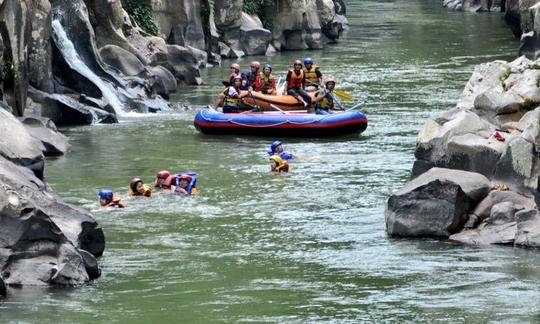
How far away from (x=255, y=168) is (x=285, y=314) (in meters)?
11.4

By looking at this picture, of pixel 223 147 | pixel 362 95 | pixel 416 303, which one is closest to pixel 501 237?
pixel 416 303

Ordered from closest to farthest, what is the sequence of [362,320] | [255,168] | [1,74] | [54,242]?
[362,320]
[54,242]
[255,168]
[1,74]

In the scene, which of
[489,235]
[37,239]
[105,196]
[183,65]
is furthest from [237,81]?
[37,239]

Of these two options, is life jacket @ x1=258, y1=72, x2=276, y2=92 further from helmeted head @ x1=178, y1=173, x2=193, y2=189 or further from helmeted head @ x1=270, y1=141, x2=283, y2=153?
helmeted head @ x1=178, y1=173, x2=193, y2=189

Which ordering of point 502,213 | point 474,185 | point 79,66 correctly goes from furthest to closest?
point 79,66
point 474,185
point 502,213

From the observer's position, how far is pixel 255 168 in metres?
27.2

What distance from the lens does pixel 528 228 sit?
63.1 feet

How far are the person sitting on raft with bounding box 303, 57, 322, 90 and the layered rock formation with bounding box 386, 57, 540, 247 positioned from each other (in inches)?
442

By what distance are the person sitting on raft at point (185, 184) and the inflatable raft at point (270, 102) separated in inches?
325

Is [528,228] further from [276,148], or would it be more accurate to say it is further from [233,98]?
[233,98]

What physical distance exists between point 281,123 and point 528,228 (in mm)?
12546

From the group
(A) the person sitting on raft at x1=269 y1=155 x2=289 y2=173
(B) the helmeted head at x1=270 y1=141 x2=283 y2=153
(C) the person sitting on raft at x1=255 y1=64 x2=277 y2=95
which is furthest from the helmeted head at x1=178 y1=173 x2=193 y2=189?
(C) the person sitting on raft at x1=255 y1=64 x2=277 y2=95

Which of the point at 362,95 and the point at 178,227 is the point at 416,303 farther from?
the point at 362,95

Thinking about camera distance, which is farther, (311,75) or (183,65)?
(183,65)
